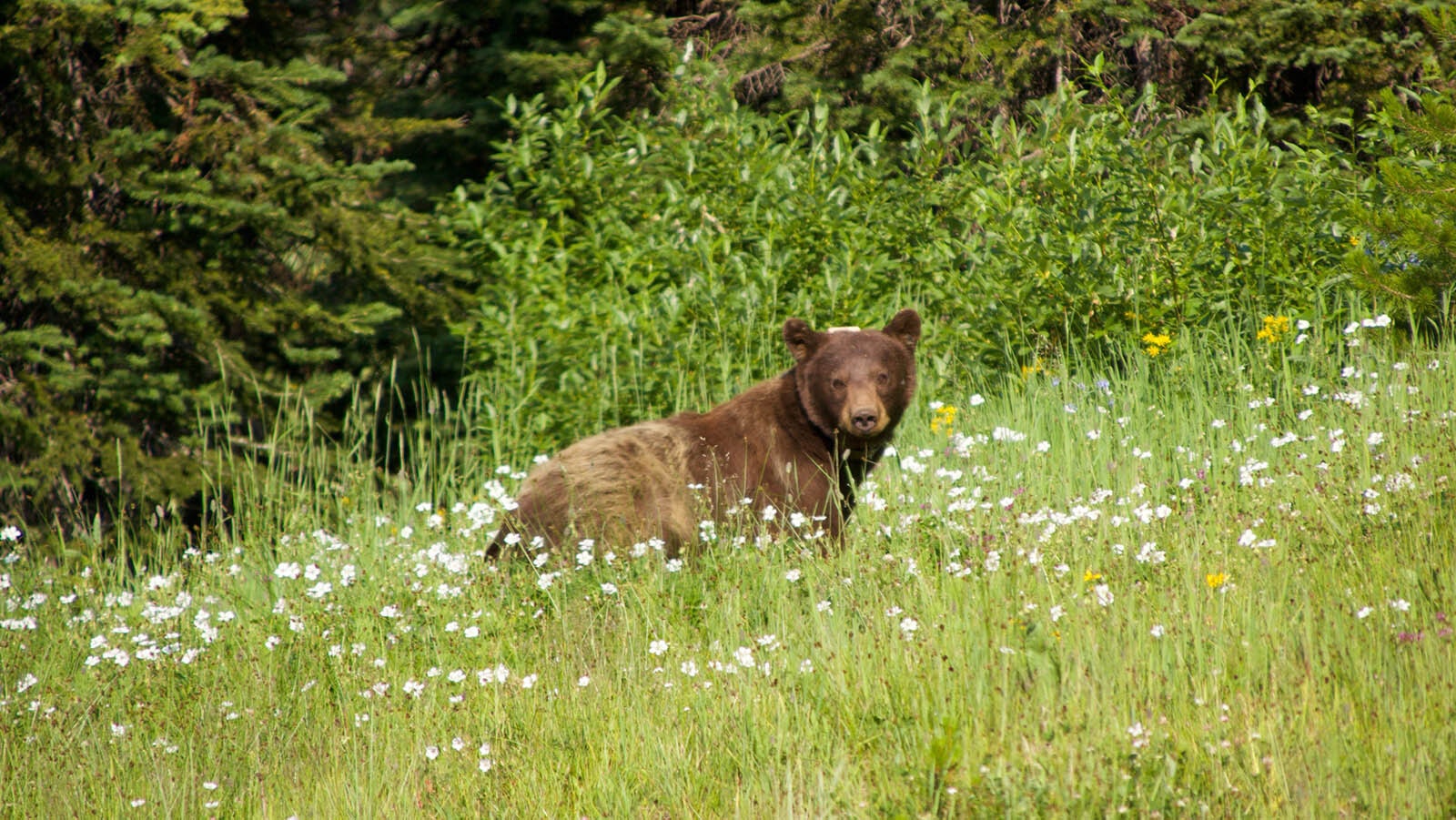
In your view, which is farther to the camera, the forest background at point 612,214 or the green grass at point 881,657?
the forest background at point 612,214

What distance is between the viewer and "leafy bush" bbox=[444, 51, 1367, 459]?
7.80m

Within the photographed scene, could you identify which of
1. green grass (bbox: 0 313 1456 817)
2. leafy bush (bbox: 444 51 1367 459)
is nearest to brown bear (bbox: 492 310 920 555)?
green grass (bbox: 0 313 1456 817)

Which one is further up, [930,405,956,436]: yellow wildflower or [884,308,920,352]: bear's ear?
[884,308,920,352]: bear's ear

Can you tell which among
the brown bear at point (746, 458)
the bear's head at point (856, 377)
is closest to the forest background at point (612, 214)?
the bear's head at point (856, 377)

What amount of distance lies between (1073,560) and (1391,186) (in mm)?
3297

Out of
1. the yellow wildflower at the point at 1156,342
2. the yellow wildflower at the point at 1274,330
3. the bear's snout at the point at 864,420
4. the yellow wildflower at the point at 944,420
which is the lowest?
the yellow wildflower at the point at 944,420

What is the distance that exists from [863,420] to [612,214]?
14.0ft

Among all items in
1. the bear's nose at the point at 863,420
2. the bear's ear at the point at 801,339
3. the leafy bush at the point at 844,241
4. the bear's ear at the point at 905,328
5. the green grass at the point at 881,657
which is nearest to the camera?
the green grass at the point at 881,657

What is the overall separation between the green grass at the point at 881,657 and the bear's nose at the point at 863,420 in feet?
1.11

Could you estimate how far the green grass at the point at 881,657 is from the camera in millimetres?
3131

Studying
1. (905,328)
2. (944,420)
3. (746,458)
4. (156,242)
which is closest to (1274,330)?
(944,420)

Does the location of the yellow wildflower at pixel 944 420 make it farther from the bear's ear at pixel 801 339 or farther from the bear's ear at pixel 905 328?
the bear's ear at pixel 801 339

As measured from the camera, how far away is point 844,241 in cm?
911

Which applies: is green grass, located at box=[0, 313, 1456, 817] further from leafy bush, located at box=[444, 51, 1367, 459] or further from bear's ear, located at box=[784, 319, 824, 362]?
leafy bush, located at box=[444, 51, 1367, 459]
